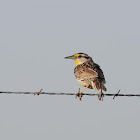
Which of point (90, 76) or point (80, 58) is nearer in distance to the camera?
point (90, 76)

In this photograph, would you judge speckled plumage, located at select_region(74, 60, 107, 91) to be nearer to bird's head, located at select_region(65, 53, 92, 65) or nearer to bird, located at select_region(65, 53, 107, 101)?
bird, located at select_region(65, 53, 107, 101)

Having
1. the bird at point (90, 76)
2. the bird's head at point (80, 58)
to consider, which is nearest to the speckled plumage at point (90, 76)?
the bird at point (90, 76)

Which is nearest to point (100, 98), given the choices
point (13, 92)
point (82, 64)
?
point (13, 92)

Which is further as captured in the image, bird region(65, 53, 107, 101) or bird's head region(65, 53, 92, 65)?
bird's head region(65, 53, 92, 65)

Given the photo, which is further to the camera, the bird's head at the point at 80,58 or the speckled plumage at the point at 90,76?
the bird's head at the point at 80,58

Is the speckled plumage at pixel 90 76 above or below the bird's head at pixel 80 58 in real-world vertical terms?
below

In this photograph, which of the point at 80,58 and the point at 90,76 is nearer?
the point at 90,76

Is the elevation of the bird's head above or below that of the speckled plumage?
above

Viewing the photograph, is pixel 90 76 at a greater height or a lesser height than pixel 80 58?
lesser

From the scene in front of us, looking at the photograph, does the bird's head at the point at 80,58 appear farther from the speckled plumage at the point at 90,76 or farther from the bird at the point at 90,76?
the speckled plumage at the point at 90,76

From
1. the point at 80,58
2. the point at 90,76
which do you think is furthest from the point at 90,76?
the point at 80,58

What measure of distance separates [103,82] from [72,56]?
317cm

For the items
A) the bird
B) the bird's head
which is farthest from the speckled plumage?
the bird's head

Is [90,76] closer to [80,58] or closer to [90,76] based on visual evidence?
[90,76]
